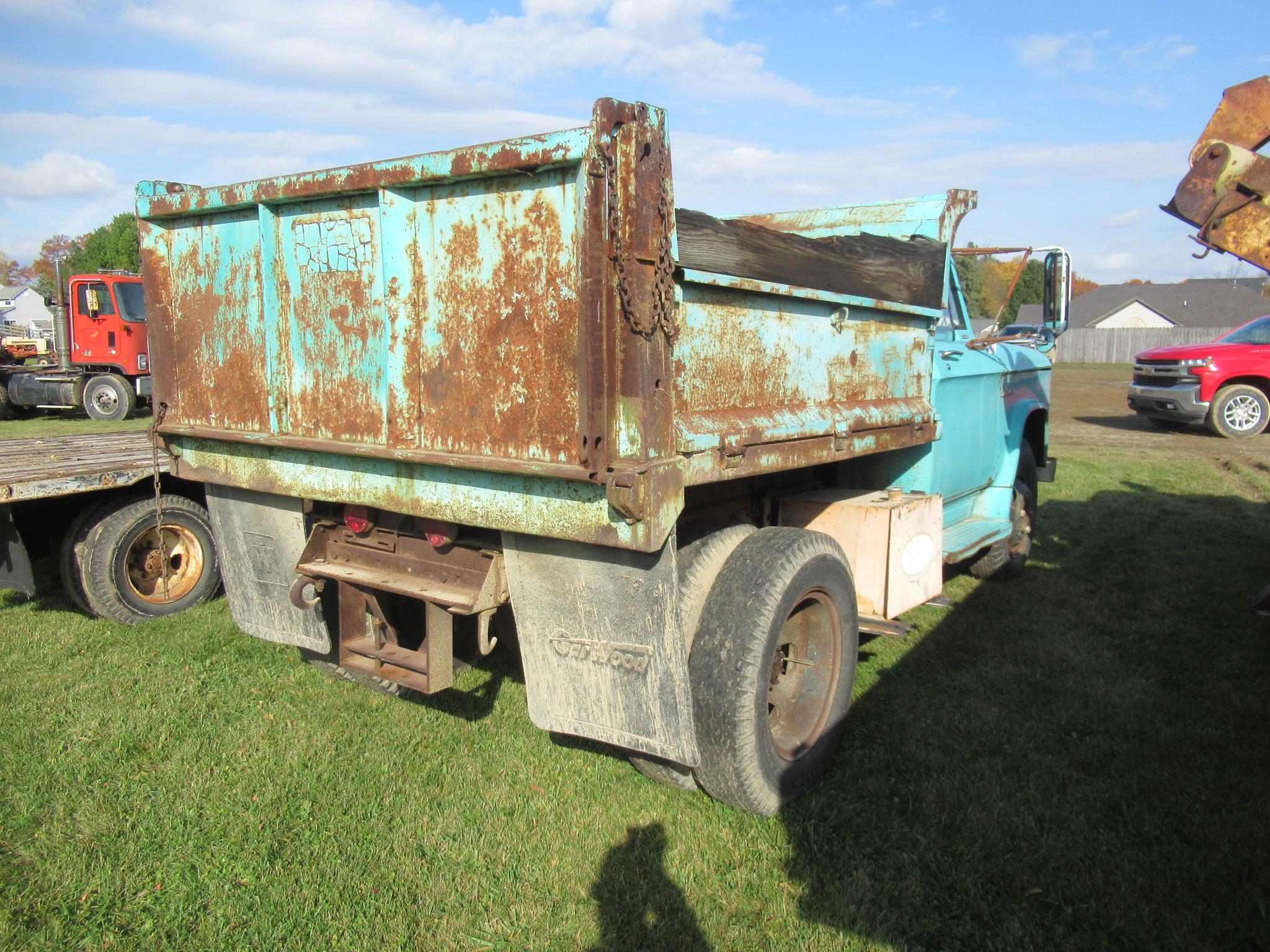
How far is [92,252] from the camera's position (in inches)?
2282

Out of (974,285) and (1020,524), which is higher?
(974,285)

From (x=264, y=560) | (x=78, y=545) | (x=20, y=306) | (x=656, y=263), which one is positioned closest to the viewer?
(x=656, y=263)

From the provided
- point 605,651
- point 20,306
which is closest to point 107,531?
point 605,651

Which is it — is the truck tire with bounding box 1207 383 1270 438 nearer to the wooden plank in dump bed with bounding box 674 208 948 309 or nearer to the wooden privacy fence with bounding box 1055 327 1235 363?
the wooden plank in dump bed with bounding box 674 208 948 309

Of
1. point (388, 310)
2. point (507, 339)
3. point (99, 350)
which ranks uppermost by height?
point (99, 350)

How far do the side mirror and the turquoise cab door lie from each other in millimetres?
402

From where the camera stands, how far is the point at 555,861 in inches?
114

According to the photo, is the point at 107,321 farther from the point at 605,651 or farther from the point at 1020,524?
the point at 605,651

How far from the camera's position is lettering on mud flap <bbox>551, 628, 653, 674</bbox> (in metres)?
2.71

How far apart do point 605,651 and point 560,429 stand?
0.75 m

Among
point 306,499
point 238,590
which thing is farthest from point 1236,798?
point 238,590

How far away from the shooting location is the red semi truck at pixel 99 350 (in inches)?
602

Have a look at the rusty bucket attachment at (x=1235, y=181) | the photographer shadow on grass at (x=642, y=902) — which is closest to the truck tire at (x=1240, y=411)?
the rusty bucket attachment at (x=1235, y=181)

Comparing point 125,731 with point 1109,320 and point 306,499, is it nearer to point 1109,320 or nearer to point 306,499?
point 306,499
